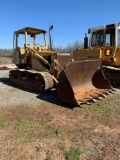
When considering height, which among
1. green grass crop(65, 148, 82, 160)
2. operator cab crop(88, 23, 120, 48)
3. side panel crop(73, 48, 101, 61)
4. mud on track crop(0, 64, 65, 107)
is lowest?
green grass crop(65, 148, 82, 160)

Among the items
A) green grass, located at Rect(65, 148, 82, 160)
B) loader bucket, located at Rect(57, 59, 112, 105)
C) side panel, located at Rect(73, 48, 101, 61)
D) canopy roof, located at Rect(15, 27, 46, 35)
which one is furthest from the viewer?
side panel, located at Rect(73, 48, 101, 61)

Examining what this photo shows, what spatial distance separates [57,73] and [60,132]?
4.22m

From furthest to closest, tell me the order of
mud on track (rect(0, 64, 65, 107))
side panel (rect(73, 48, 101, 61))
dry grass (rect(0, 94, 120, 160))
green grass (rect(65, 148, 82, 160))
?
side panel (rect(73, 48, 101, 61)) < mud on track (rect(0, 64, 65, 107)) < dry grass (rect(0, 94, 120, 160)) < green grass (rect(65, 148, 82, 160))

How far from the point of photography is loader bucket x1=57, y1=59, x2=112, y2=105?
7.19 metres

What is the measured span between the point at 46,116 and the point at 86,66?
106 inches

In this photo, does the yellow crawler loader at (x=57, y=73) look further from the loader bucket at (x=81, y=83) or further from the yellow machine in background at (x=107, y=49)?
the yellow machine in background at (x=107, y=49)

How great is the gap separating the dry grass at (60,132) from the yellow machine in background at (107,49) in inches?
143

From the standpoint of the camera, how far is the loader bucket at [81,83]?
23.6ft

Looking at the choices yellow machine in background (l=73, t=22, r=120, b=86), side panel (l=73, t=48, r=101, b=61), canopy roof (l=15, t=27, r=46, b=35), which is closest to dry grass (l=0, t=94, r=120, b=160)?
yellow machine in background (l=73, t=22, r=120, b=86)

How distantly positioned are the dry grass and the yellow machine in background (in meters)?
3.64

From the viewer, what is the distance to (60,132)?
199 inches

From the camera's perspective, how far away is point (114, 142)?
4559 millimetres

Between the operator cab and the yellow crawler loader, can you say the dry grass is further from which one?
the operator cab

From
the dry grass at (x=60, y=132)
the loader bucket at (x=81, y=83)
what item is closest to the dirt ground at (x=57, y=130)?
the dry grass at (x=60, y=132)
